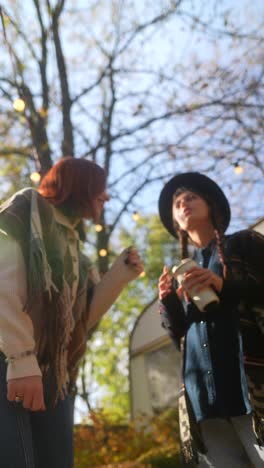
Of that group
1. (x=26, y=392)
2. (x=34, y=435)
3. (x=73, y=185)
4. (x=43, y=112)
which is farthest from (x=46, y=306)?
(x=43, y=112)

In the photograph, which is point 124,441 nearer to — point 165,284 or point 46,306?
point 165,284

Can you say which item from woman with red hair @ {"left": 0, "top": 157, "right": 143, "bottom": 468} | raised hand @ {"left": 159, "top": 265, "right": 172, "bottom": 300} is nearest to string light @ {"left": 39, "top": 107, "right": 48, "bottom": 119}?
woman with red hair @ {"left": 0, "top": 157, "right": 143, "bottom": 468}

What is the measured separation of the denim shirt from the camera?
139cm

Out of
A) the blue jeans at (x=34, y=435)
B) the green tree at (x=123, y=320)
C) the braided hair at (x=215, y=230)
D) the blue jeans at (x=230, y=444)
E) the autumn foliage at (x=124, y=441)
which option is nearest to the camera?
the blue jeans at (x=34, y=435)

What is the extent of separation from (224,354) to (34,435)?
0.67 metres

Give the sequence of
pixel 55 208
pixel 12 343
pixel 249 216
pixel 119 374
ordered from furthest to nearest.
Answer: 1. pixel 119 374
2. pixel 249 216
3. pixel 55 208
4. pixel 12 343

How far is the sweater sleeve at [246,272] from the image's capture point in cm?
149

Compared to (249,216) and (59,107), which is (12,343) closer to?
(59,107)

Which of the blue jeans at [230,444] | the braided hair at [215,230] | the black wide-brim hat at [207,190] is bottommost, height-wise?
the blue jeans at [230,444]

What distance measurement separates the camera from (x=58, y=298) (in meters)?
1.35

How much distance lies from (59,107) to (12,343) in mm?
4952

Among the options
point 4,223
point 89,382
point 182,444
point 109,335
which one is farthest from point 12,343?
point 89,382

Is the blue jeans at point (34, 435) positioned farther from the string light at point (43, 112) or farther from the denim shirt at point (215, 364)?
the string light at point (43, 112)

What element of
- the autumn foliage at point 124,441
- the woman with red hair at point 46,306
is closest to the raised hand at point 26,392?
the woman with red hair at point 46,306
